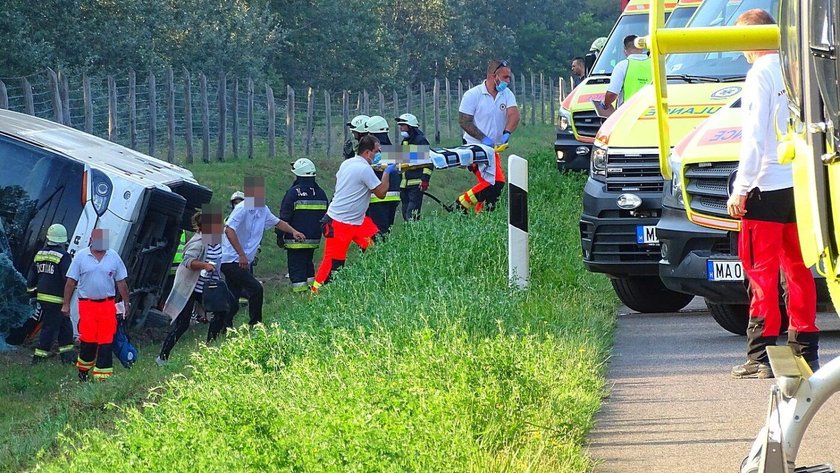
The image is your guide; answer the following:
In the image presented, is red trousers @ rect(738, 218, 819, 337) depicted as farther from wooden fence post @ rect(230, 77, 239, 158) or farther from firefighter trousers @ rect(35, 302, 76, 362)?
wooden fence post @ rect(230, 77, 239, 158)

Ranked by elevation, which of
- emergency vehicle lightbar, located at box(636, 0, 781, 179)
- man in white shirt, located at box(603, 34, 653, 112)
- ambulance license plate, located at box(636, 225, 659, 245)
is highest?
emergency vehicle lightbar, located at box(636, 0, 781, 179)

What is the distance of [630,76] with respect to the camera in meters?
14.2

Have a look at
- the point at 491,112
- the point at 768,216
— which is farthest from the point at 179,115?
the point at 768,216

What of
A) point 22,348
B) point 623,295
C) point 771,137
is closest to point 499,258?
point 623,295

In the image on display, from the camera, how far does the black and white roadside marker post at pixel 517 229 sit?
1059 cm

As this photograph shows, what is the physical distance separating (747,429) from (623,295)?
4.51 m

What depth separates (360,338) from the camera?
7832mm

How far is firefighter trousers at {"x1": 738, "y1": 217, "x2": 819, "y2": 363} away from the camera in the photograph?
739 cm

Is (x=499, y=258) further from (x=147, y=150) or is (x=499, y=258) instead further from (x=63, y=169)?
(x=147, y=150)

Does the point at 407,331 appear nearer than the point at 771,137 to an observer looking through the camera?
No

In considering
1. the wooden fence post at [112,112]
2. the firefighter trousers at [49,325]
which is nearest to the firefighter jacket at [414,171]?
the firefighter trousers at [49,325]

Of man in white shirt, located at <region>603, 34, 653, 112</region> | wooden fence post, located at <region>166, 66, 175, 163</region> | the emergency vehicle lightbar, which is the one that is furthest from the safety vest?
wooden fence post, located at <region>166, 66, 175, 163</region>

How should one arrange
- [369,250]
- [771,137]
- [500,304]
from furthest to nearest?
[369,250]
[500,304]
[771,137]

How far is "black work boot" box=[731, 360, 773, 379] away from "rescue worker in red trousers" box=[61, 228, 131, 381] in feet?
22.3
